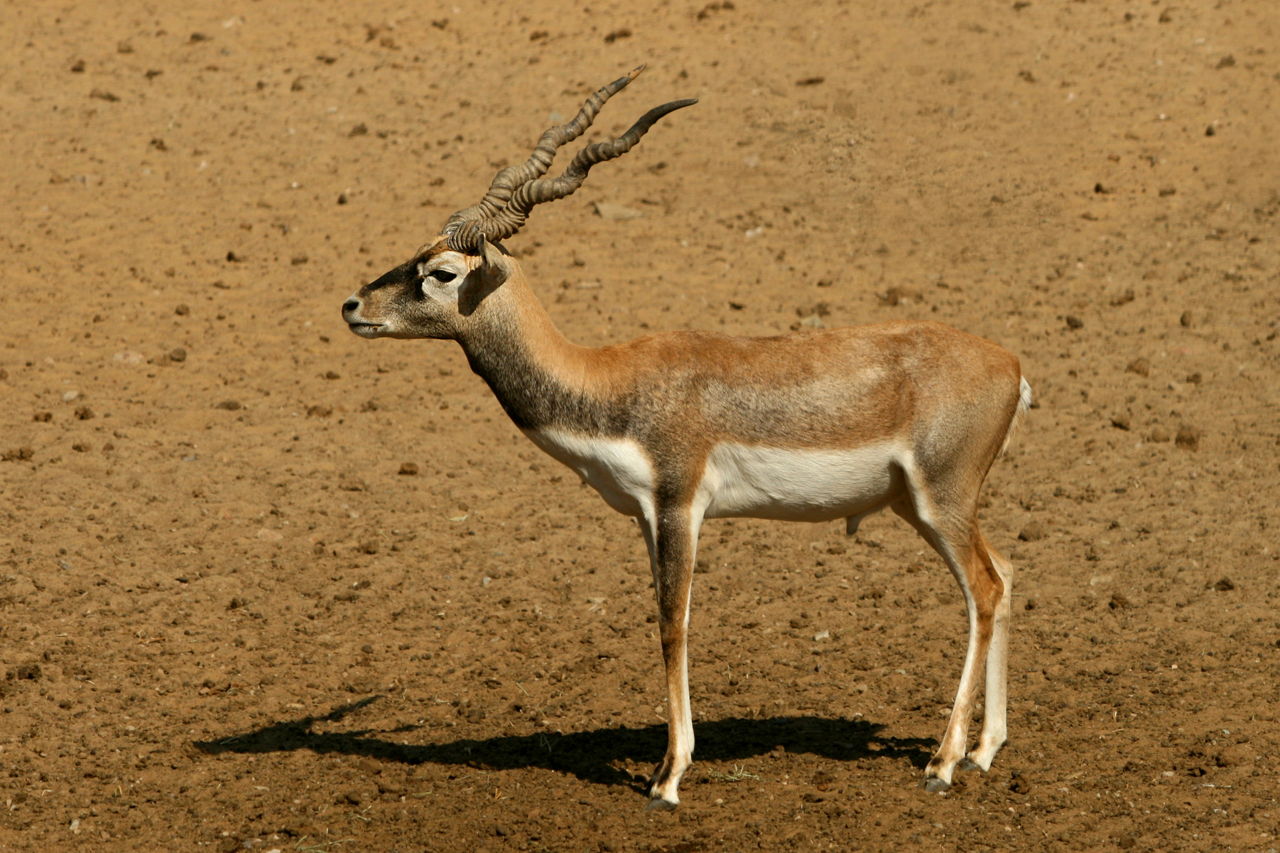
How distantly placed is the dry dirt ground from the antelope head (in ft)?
7.62

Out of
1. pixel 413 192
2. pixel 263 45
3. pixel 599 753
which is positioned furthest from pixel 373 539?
pixel 263 45

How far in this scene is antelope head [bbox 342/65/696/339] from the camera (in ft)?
24.8

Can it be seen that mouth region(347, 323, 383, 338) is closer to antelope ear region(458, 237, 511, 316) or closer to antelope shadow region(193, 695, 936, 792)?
antelope ear region(458, 237, 511, 316)

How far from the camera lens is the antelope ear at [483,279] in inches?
297

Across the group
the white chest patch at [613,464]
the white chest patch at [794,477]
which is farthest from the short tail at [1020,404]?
the white chest patch at [613,464]

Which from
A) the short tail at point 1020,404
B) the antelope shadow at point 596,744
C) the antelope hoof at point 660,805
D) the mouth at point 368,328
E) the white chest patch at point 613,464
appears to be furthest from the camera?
the antelope shadow at point 596,744

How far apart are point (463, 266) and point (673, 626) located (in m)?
2.00

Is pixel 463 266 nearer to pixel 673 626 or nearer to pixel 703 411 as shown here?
pixel 703 411

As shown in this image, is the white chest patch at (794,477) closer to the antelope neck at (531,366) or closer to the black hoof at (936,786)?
the antelope neck at (531,366)

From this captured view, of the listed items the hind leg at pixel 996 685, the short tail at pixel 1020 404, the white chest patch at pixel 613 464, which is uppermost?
the short tail at pixel 1020 404

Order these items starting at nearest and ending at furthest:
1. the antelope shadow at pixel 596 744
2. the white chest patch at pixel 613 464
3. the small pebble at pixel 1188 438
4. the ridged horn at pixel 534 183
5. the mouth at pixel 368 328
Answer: the ridged horn at pixel 534 183, the white chest patch at pixel 613 464, the mouth at pixel 368 328, the antelope shadow at pixel 596 744, the small pebble at pixel 1188 438

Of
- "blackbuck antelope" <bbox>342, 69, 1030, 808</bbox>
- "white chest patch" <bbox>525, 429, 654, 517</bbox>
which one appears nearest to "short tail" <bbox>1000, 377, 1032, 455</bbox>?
"blackbuck antelope" <bbox>342, 69, 1030, 808</bbox>

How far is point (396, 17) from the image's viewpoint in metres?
20.9

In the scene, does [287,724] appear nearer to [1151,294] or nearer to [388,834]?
[388,834]
